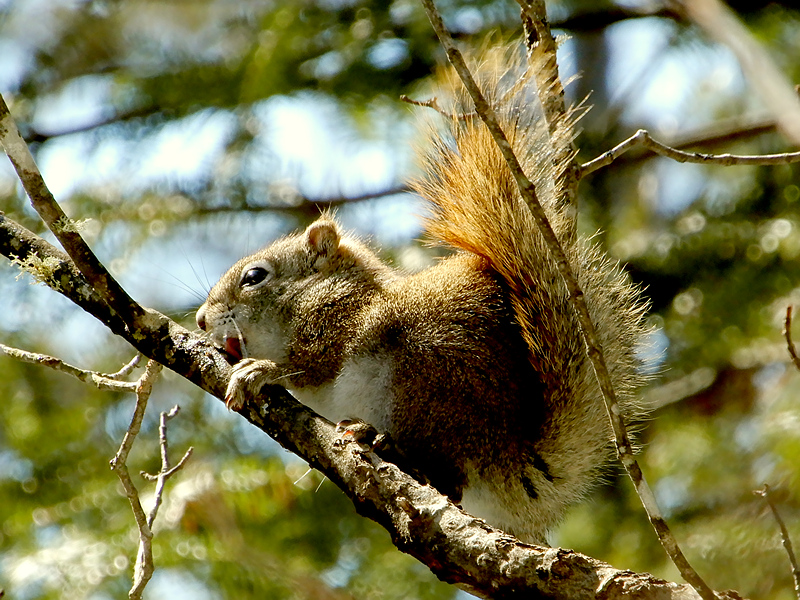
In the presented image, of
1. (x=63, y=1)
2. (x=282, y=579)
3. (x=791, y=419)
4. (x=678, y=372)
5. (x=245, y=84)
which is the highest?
(x=63, y=1)

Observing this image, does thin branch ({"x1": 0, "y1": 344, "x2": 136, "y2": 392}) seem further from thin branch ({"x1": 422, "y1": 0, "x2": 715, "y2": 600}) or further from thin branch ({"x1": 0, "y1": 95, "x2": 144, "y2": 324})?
thin branch ({"x1": 422, "y1": 0, "x2": 715, "y2": 600})

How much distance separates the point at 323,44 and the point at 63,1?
2413 mm

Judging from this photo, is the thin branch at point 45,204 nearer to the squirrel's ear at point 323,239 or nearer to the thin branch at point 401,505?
the thin branch at point 401,505

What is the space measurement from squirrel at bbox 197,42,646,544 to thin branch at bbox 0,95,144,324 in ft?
1.38

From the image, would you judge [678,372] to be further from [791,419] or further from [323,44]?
[323,44]

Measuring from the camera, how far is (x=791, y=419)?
2.26 meters

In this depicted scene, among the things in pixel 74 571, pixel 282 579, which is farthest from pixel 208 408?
pixel 282 579

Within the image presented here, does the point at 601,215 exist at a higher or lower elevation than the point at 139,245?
lower

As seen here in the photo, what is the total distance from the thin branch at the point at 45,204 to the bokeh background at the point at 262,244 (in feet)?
3.52

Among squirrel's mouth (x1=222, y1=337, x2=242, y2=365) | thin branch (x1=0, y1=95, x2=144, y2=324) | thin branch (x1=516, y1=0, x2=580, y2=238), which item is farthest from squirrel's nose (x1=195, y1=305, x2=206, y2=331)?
thin branch (x1=516, y1=0, x2=580, y2=238)

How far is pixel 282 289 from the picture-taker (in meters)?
2.85

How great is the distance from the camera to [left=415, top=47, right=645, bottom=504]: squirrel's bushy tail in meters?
2.27

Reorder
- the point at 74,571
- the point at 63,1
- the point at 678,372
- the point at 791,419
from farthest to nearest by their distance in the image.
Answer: the point at 63,1
the point at 678,372
the point at 74,571
the point at 791,419

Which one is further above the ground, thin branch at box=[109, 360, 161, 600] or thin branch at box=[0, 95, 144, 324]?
thin branch at box=[0, 95, 144, 324]
